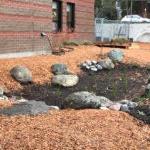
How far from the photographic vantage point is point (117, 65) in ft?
67.7

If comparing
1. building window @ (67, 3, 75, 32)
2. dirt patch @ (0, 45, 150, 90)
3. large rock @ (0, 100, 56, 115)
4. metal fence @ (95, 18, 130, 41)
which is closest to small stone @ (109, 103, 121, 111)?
large rock @ (0, 100, 56, 115)

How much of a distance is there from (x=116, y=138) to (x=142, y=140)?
1.43 feet

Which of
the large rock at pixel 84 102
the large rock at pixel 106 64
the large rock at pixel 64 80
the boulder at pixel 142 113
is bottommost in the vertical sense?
the large rock at pixel 106 64

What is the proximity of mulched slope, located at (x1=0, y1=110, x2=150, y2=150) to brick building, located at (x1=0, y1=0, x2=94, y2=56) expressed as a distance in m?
9.13

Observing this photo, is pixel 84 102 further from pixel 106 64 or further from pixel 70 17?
pixel 70 17

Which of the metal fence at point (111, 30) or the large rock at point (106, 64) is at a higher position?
the large rock at point (106, 64)

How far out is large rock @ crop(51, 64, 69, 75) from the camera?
16891mm

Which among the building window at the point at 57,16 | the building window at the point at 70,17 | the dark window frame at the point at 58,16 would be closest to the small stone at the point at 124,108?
the building window at the point at 57,16

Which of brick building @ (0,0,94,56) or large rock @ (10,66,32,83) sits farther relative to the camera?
brick building @ (0,0,94,56)

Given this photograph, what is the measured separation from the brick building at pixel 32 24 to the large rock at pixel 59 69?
2119 mm

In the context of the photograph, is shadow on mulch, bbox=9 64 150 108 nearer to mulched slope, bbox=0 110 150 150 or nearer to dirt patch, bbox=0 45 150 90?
dirt patch, bbox=0 45 150 90

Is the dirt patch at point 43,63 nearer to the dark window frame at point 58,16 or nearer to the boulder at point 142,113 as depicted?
the dark window frame at point 58,16

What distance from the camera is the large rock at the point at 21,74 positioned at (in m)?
15.2

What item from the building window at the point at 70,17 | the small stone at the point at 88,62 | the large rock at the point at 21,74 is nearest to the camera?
the large rock at the point at 21,74
